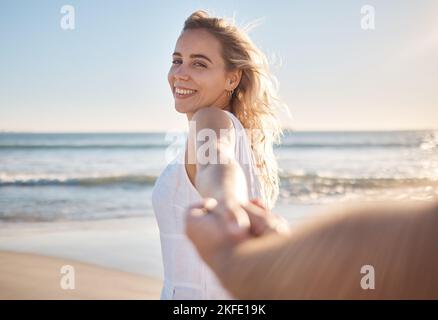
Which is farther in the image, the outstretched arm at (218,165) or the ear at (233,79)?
the ear at (233,79)

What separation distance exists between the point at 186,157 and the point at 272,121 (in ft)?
4.56

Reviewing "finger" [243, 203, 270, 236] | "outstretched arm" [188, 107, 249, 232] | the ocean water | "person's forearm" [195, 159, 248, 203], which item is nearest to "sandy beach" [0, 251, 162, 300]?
the ocean water

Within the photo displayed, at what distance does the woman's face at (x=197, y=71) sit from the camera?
9.10 ft

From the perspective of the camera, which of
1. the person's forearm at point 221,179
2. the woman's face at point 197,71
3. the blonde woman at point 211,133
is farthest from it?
the woman's face at point 197,71

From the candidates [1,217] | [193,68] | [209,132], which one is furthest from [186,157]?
[1,217]

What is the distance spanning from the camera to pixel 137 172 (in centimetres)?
1798

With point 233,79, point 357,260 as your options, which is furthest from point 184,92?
point 357,260

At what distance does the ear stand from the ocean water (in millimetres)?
663

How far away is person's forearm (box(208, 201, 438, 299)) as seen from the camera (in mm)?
385

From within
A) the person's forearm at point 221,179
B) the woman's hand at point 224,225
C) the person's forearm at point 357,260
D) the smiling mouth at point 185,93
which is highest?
the smiling mouth at point 185,93

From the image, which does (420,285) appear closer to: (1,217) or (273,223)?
(273,223)

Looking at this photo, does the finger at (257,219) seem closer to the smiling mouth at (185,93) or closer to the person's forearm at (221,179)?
the person's forearm at (221,179)

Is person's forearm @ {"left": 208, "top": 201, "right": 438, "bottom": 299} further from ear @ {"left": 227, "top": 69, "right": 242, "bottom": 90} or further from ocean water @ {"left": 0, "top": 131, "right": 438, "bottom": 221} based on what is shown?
ocean water @ {"left": 0, "top": 131, "right": 438, "bottom": 221}

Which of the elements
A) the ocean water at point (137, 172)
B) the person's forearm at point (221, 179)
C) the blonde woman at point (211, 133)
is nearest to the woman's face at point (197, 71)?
the blonde woman at point (211, 133)
